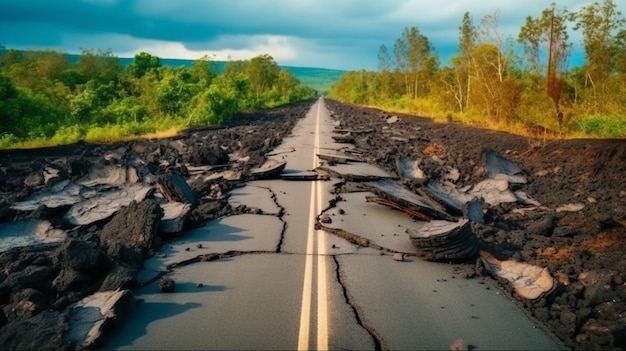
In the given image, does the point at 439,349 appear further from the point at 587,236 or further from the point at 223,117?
the point at 223,117

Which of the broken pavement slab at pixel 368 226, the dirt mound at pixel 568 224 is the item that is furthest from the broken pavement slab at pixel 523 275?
the broken pavement slab at pixel 368 226

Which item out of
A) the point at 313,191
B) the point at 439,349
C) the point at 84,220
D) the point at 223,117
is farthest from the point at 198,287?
the point at 223,117

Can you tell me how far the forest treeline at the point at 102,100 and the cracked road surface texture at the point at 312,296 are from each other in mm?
16429

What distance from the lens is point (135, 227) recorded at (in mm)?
8523

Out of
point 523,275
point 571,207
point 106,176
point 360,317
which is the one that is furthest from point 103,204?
point 571,207

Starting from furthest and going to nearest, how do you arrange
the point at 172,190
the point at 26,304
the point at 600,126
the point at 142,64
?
1. the point at 142,64
2. the point at 600,126
3. the point at 172,190
4. the point at 26,304

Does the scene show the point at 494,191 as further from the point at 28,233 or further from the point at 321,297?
the point at 28,233

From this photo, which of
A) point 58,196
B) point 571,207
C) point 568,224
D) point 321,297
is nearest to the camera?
point 321,297

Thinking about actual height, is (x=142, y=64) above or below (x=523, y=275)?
above

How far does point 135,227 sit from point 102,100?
3350cm

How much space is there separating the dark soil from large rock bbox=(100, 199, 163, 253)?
0.02 metres

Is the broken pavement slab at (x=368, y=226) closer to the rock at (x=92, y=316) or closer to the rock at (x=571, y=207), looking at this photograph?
the rock at (x=92, y=316)

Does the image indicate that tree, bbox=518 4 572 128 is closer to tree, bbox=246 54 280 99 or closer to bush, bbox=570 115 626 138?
bush, bbox=570 115 626 138

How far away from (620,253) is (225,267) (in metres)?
6.50
